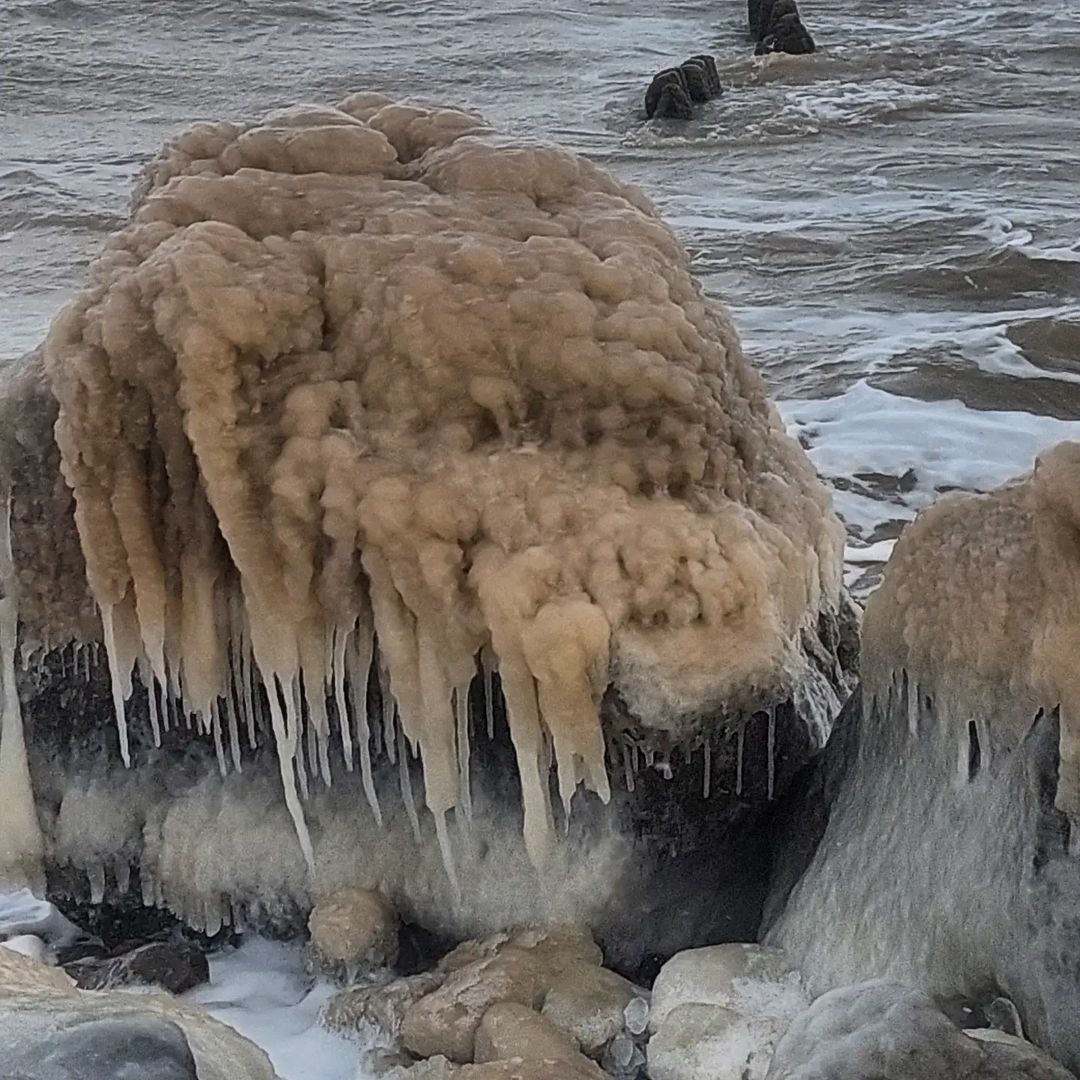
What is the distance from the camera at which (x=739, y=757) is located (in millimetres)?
3043

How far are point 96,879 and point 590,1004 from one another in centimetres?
121

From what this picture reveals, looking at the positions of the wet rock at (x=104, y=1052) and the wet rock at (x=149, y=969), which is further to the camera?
the wet rock at (x=149, y=969)

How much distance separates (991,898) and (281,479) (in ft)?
4.55

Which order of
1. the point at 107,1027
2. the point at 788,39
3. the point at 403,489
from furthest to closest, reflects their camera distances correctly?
the point at 788,39 < the point at 403,489 < the point at 107,1027

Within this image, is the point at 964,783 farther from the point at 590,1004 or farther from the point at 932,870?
the point at 590,1004

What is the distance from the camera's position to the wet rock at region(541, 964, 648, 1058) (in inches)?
109

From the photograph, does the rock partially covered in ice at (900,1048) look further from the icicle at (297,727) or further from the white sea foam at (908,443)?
the white sea foam at (908,443)

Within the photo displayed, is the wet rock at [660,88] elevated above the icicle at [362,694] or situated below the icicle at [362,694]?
above

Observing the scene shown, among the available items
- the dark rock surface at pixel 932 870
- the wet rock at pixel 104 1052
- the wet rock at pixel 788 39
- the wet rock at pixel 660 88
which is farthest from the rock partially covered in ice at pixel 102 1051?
the wet rock at pixel 788 39

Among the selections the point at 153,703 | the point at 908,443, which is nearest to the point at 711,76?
the point at 908,443

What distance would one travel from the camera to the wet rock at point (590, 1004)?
109 inches

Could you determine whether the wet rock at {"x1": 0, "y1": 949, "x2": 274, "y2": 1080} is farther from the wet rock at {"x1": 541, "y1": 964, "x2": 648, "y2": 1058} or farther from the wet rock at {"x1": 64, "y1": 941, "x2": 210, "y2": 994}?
the wet rock at {"x1": 541, "y1": 964, "x2": 648, "y2": 1058}

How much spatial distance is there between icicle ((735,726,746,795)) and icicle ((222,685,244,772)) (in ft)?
3.24

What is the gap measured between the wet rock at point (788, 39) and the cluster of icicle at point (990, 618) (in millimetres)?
14712
